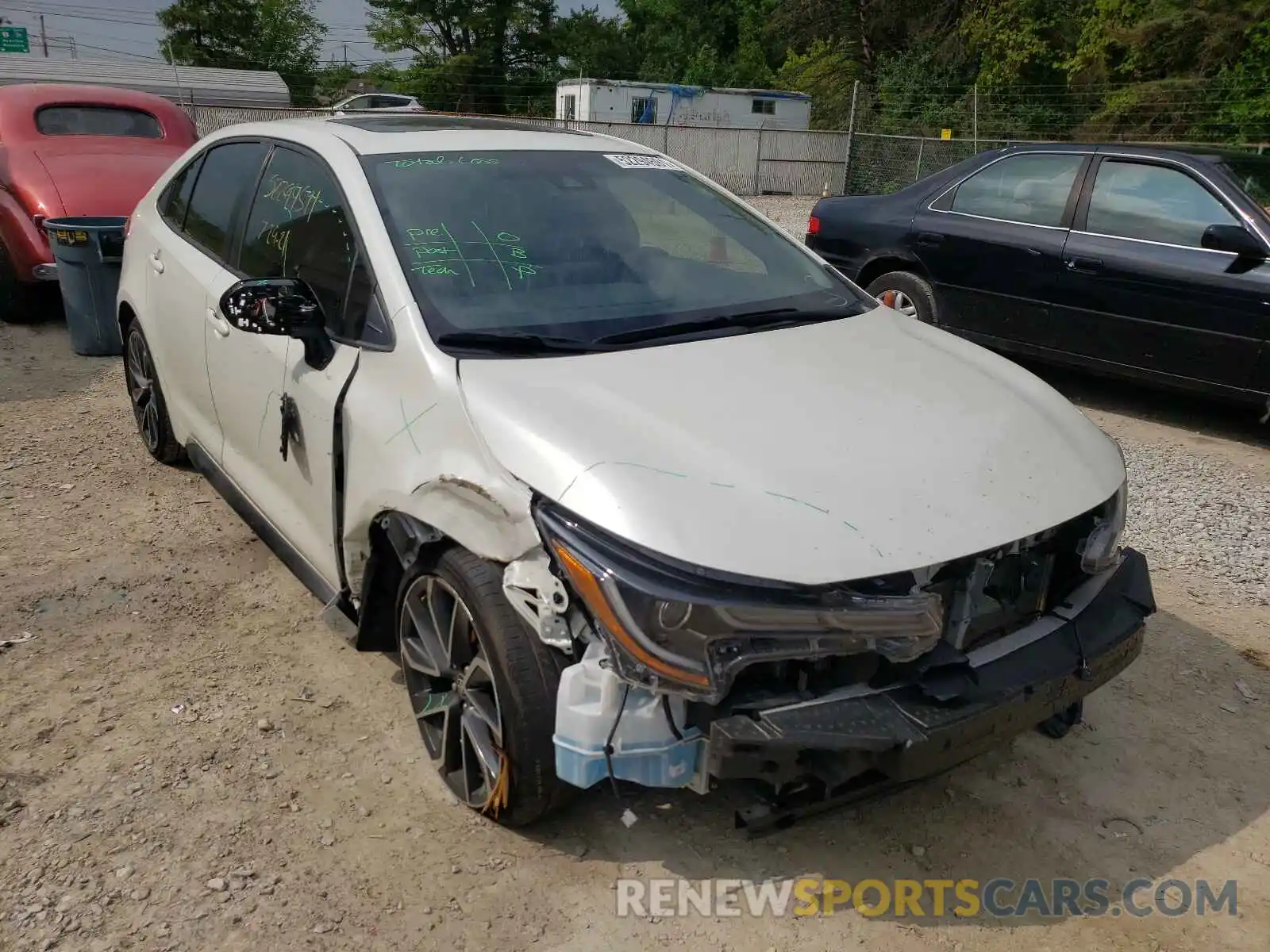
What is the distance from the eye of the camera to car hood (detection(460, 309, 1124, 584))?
7.31ft

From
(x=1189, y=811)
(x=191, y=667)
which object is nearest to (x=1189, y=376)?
(x=1189, y=811)

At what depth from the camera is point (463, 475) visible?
8.23 ft

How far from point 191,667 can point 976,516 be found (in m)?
2.58

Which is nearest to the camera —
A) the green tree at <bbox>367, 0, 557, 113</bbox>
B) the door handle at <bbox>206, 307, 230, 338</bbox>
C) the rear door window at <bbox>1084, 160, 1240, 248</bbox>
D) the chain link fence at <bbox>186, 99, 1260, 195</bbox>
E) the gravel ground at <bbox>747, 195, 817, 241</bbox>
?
the door handle at <bbox>206, 307, 230, 338</bbox>

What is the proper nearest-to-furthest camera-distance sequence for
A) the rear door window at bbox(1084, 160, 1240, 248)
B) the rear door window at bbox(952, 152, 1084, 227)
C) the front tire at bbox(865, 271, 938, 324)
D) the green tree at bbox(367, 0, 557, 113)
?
1. the rear door window at bbox(1084, 160, 1240, 248)
2. the rear door window at bbox(952, 152, 1084, 227)
3. the front tire at bbox(865, 271, 938, 324)
4. the green tree at bbox(367, 0, 557, 113)

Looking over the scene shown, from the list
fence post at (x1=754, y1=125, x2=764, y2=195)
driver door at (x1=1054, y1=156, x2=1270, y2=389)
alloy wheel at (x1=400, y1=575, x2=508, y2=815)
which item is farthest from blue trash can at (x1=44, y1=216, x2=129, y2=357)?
fence post at (x1=754, y1=125, x2=764, y2=195)

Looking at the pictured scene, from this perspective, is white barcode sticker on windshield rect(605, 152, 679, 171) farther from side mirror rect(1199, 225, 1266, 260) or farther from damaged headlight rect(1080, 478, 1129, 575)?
side mirror rect(1199, 225, 1266, 260)

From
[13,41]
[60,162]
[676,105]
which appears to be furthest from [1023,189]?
[13,41]

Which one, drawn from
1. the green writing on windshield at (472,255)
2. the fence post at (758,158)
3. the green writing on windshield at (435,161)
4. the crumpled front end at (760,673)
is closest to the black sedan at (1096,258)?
the crumpled front end at (760,673)

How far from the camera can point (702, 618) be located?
212 cm

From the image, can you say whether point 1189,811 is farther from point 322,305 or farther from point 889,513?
point 322,305

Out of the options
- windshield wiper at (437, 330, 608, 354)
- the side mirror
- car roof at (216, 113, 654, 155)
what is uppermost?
car roof at (216, 113, 654, 155)

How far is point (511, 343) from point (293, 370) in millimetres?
819

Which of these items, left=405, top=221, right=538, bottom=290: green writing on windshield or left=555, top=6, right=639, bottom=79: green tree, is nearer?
left=405, top=221, right=538, bottom=290: green writing on windshield
